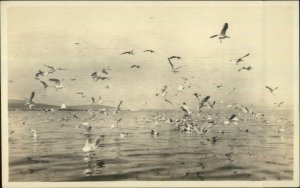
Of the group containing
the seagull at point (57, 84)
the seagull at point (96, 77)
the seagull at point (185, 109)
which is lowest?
the seagull at point (185, 109)

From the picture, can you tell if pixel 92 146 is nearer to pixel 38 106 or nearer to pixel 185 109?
pixel 38 106

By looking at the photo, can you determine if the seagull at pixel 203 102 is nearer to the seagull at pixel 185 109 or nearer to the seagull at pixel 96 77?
the seagull at pixel 185 109

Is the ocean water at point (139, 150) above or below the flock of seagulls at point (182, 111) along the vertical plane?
below

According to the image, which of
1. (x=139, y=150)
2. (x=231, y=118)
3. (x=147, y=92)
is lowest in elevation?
(x=139, y=150)

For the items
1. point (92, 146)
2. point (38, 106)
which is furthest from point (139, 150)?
point (38, 106)

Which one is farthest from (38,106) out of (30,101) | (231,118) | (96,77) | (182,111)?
(231,118)

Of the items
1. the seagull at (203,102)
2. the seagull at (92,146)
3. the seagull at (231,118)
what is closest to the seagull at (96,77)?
the seagull at (92,146)

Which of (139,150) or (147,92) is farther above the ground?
(147,92)

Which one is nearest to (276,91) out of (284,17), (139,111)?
A: (284,17)
